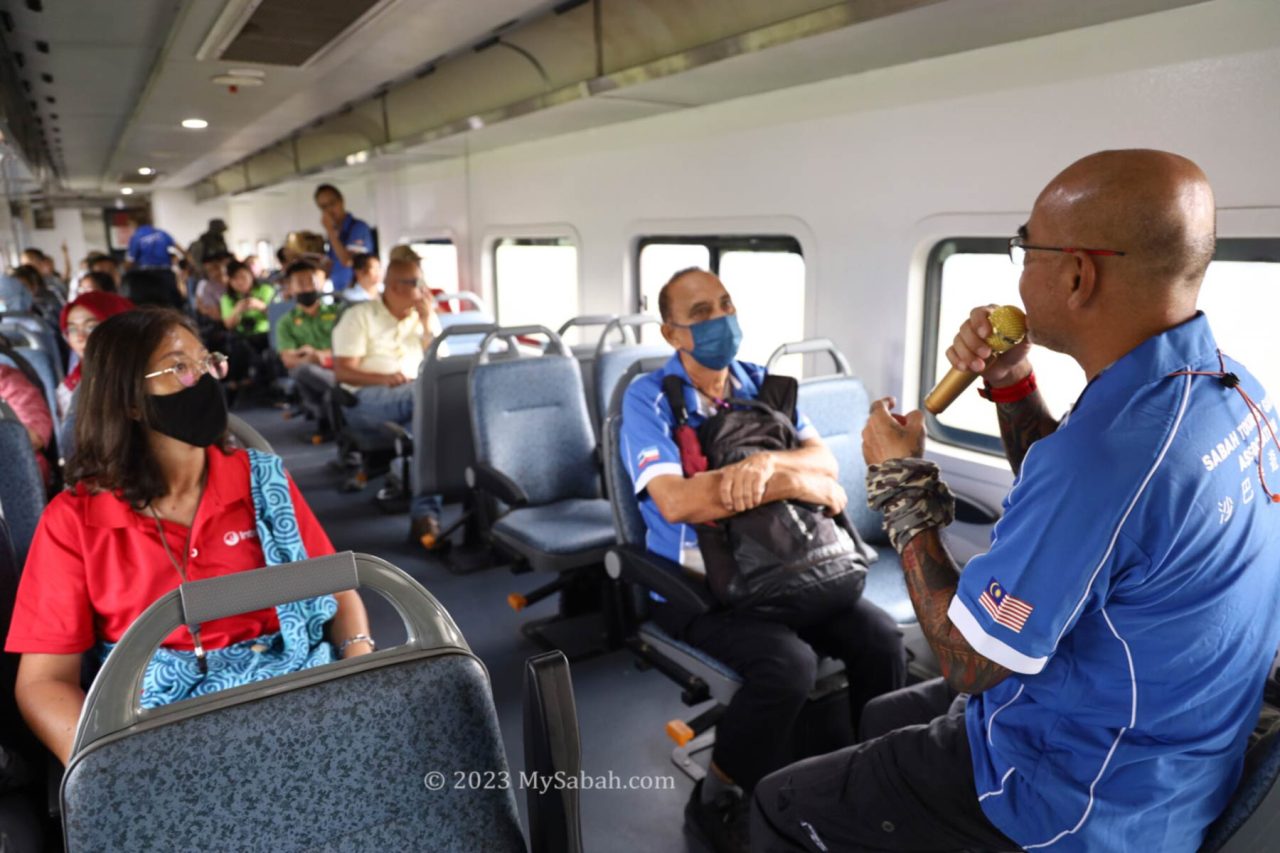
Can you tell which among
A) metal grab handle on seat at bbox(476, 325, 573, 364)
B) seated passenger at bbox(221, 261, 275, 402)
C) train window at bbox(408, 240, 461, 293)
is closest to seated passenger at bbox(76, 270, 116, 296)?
seated passenger at bbox(221, 261, 275, 402)

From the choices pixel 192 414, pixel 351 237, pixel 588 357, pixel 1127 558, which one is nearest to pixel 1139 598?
pixel 1127 558

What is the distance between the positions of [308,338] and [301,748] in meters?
6.55

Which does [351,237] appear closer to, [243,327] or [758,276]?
[243,327]

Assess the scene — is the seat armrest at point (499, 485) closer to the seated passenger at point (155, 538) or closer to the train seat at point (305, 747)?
the seated passenger at point (155, 538)

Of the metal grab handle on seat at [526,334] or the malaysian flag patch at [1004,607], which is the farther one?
the metal grab handle on seat at [526,334]

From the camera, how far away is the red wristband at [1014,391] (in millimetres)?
1832

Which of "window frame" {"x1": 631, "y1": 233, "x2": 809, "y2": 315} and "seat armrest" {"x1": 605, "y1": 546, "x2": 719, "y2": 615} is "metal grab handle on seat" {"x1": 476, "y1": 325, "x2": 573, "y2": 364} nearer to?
"window frame" {"x1": 631, "y1": 233, "x2": 809, "y2": 315}

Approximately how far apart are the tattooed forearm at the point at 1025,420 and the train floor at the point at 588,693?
4.33 ft

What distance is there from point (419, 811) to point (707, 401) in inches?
69.6

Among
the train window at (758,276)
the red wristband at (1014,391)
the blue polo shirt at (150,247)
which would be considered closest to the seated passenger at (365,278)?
the train window at (758,276)

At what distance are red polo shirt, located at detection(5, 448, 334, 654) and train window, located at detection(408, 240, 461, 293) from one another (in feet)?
23.6

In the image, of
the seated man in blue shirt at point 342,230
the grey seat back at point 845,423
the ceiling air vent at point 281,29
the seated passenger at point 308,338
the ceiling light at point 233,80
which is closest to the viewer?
the grey seat back at point 845,423

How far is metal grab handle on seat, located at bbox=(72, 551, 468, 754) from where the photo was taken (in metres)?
1.08

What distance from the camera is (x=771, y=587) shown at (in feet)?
7.70
